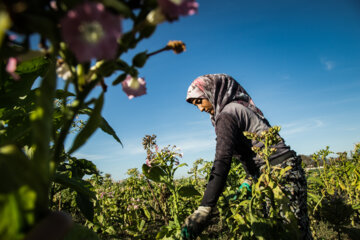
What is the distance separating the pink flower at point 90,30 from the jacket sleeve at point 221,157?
191cm

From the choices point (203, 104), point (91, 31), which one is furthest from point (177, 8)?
point (203, 104)

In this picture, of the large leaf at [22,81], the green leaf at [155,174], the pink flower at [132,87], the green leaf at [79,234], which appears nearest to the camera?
the green leaf at [79,234]

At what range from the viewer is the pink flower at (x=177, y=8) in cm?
36

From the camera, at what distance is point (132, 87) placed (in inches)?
19.6

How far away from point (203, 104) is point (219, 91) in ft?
1.14

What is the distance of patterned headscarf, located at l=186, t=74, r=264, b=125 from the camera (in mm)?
2627

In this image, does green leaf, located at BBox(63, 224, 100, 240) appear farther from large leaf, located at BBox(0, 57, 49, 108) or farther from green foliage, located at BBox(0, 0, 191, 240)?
large leaf, located at BBox(0, 57, 49, 108)

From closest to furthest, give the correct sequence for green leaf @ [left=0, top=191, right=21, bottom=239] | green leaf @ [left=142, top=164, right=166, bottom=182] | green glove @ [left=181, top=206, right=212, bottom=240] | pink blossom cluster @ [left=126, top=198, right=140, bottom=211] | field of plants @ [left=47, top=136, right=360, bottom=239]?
1. green leaf @ [left=0, top=191, right=21, bottom=239]
2. field of plants @ [left=47, top=136, right=360, bottom=239]
3. green glove @ [left=181, top=206, right=212, bottom=240]
4. green leaf @ [left=142, top=164, right=166, bottom=182]
5. pink blossom cluster @ [left=126, top=198, right=140, bottom=211]

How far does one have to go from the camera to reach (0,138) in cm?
52

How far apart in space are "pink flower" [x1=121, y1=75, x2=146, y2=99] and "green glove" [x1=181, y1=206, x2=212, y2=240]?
65.8 inches

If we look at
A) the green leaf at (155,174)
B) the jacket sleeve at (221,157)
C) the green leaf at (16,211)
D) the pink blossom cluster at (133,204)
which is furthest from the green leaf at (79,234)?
the pink blossom cluster at (133,204)

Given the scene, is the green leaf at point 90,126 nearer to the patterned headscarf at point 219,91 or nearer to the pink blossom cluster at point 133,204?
the patterned headscarf at point 219,91

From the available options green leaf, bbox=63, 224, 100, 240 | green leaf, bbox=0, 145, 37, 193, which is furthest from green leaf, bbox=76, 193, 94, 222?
green leaf, bbox=0, 145, 37, 193

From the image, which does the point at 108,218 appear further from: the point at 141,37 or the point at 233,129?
the point at 141,37
